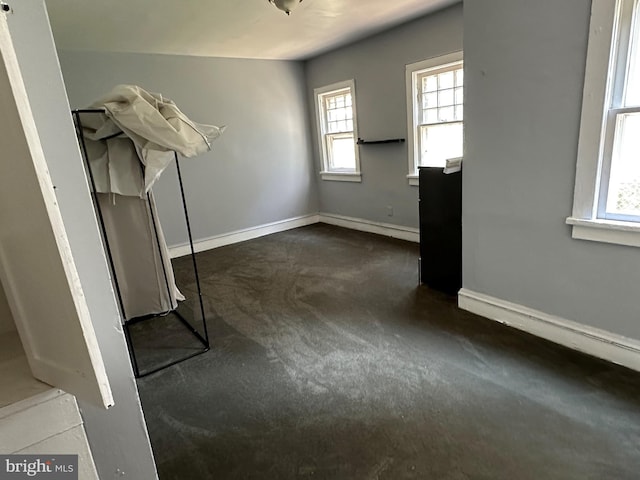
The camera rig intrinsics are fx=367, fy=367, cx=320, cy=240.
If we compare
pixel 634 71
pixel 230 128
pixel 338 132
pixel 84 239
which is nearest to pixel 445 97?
pixel 338 132

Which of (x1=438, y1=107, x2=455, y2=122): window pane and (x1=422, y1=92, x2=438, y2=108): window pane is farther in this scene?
(x1=422, y1=92, x2=438, y2=108): window pane

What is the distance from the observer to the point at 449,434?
5.29 feet

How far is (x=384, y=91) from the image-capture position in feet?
14.3

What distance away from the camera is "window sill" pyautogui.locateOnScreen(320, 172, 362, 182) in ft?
16.7

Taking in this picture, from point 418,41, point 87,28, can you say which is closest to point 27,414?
point 87,28

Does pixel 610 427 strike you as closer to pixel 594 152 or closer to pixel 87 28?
pixel 594 152

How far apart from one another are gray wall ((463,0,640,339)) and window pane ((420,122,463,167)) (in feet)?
4.97

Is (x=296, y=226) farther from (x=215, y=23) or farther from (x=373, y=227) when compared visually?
(x=215, y=23)

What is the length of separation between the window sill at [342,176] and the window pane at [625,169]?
334 cm

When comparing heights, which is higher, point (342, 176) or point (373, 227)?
point (342, 176)

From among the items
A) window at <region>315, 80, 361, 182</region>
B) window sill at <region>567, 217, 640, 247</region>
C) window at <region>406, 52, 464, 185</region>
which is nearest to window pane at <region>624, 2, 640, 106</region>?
window sill at <region>567, 217, 640, 247</region>

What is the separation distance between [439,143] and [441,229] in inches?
57.6

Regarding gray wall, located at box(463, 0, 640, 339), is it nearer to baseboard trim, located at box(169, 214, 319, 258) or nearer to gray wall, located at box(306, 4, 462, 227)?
gray wall, located at box(306, 4, 462, 227)

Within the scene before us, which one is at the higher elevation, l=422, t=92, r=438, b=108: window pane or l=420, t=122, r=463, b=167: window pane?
l=422, t=92, r=438, b=108: window pane
